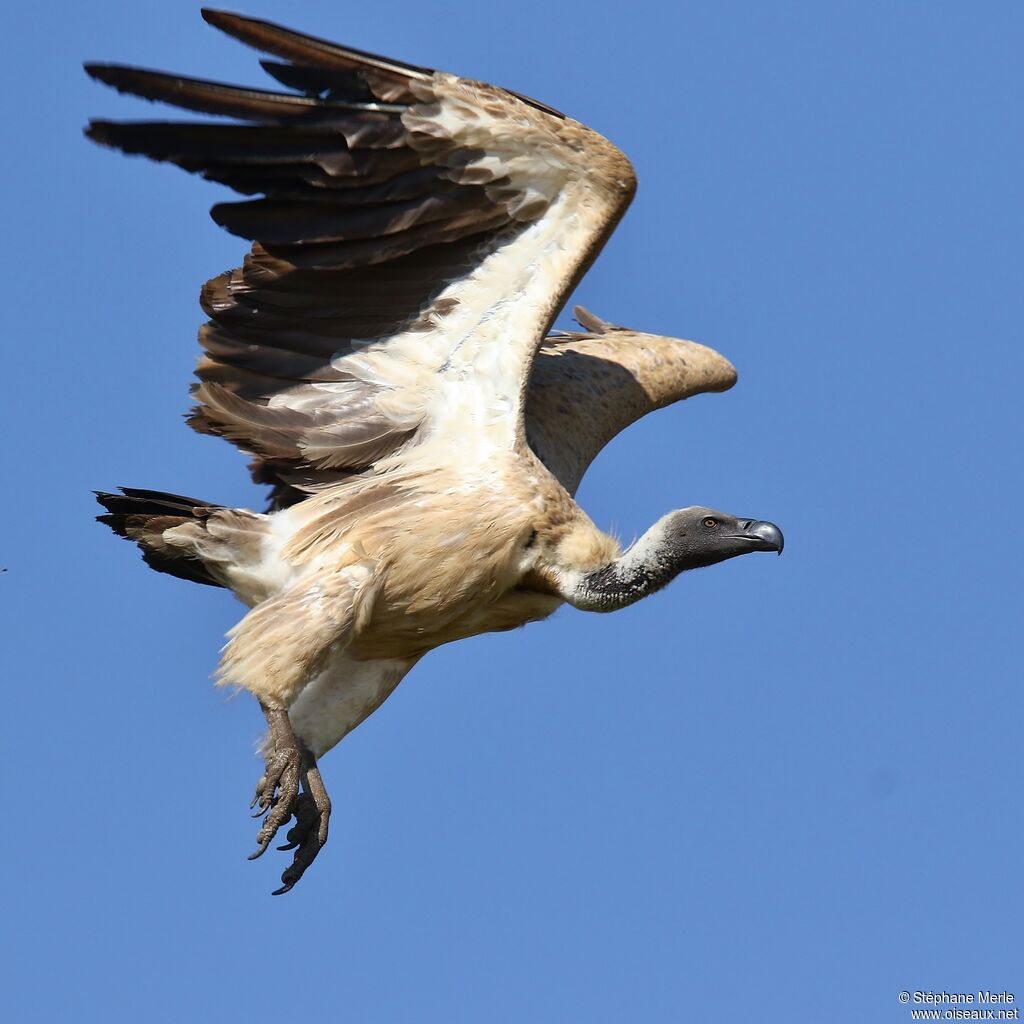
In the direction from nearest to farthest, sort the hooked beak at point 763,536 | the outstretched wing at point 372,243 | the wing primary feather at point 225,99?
the wing primary feather at point 225,99, the outstretched wing at point 372,243, the hooked beak at point 763,536

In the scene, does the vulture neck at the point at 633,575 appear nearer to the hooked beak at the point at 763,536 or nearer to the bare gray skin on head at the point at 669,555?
the bare gray skin on head at the point at 669,555

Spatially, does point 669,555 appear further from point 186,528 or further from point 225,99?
point 225,99

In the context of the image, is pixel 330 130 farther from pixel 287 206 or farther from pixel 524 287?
pixel 524 287

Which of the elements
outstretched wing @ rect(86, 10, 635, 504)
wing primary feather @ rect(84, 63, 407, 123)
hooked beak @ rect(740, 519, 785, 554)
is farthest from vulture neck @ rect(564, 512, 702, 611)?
wing primary feather @ rect(84, 63, 407, 123)

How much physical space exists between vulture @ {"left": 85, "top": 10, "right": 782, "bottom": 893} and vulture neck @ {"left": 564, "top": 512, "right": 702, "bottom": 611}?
1 centimetres

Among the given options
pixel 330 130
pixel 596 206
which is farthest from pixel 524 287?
pixel 330 130

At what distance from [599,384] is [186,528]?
273 cm

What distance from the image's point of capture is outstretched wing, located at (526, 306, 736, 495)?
12383 mm

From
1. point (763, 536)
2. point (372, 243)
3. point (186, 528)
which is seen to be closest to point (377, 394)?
point (372, 243)

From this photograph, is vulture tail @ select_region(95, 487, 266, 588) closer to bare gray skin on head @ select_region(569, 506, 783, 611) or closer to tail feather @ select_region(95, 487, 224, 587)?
tail feather @ select_region(95, 487, 224, 587)

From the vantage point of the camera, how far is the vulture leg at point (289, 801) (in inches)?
417

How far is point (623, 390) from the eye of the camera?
512 inches

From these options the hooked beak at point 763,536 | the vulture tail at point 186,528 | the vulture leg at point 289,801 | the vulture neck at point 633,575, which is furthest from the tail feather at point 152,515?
the hooked beak at point 763,536

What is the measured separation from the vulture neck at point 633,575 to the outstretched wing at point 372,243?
748 mm
